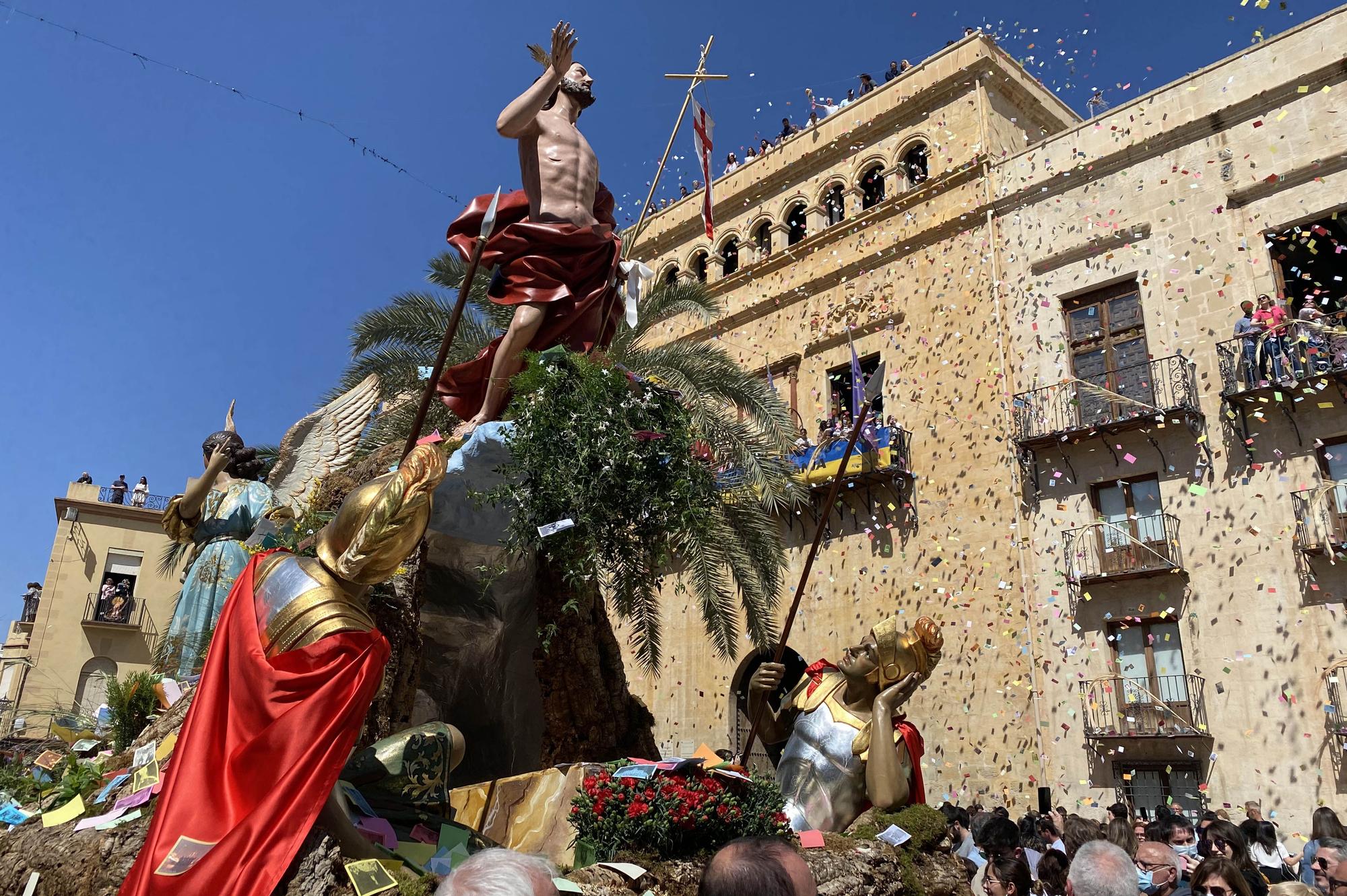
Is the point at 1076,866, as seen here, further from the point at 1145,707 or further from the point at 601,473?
the point at 1145,707

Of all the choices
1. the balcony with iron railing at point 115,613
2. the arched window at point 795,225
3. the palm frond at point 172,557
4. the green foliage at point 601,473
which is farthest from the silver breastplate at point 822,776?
the balcony with iron railing at point 115,613

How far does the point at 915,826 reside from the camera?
5797 mm

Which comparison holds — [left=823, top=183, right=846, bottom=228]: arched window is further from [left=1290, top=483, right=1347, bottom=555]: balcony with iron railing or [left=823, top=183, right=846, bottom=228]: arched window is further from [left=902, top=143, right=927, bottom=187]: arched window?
[left=1290, top=483, right=1347, bottom=555]: balcony with iron railing

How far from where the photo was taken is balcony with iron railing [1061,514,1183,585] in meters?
14.2

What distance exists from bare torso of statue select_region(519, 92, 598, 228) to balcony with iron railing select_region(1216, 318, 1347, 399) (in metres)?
10.9

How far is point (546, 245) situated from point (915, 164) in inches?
573

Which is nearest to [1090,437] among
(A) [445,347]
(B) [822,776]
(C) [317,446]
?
(B) [822,776]

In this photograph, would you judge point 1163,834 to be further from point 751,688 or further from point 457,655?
point 457,655

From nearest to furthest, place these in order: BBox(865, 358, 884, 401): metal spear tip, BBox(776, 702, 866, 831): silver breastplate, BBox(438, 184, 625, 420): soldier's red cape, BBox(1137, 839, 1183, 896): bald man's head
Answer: BBox(1137, 839, 1183, 896): bald man's head < BBox(865, 358, 884, 401): metal spear tip < BBox(776, 702, 866, 831): silver breastplate < BBox(438, 184, 625, 420): soldier's red cape

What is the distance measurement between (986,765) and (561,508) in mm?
11465

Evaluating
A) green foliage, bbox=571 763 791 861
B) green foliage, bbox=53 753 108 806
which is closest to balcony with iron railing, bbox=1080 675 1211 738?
green foliage, bbox=571 763 791 861

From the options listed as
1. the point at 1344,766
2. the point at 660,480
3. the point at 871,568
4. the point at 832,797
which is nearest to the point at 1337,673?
the point at 1344,766

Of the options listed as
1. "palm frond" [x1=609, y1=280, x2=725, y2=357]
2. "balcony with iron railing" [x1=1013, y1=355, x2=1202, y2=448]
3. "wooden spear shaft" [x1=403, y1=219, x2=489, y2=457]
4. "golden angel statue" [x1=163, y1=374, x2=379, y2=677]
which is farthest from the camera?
"balcony with iron railing" [x1=1013, y1=355, x2=1202, y2=448]

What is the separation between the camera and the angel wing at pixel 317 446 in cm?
705
